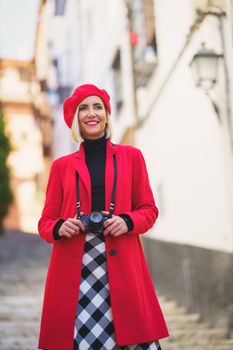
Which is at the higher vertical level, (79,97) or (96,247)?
(79,97)

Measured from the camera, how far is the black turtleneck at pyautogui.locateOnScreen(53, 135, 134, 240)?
2.43m

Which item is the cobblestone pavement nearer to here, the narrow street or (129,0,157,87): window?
the narrow street

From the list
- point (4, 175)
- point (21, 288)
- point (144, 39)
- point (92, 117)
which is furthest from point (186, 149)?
point (4, 175)

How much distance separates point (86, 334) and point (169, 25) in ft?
18.9

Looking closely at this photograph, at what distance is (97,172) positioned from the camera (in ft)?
8.32

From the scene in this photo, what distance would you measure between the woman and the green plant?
11.3 m

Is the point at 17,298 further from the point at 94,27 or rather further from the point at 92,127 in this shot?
the point at 94,27

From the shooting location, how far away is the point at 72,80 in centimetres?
1819

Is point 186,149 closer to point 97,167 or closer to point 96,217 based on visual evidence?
point 97,167

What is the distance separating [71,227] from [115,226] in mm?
208

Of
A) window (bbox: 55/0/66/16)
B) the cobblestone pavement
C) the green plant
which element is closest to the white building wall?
the cobblestone pavement

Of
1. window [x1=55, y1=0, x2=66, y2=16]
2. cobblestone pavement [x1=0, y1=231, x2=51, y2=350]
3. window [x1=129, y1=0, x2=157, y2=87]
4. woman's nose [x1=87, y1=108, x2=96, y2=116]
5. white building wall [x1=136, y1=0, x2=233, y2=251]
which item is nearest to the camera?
woman's nose [x1=87, y1=108, x2=96, y2=116]

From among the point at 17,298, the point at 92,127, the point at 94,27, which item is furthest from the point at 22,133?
the point at 92,127

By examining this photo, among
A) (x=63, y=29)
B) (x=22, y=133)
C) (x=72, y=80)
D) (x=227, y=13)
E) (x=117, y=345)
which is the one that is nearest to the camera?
(x=117, y=345)
